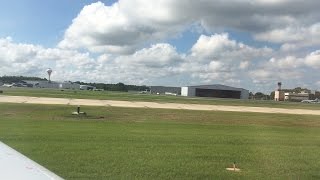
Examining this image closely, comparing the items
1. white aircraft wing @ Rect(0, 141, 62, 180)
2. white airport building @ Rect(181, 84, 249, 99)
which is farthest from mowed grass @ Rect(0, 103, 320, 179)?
white airport building @ Rect(181, 84, 249, 99)

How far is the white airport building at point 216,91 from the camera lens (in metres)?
173

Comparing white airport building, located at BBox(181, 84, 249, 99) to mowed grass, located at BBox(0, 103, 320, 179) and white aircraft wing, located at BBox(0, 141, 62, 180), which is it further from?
white aircraft wing, located at BBox(0, 141, 62, 180)

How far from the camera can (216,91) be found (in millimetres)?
180250

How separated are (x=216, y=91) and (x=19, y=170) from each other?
→ 578 ft

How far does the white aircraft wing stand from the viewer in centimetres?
491

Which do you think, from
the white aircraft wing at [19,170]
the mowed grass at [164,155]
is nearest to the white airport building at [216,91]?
the mowed grass at [164,155]

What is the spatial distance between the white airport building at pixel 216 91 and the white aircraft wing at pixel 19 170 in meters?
167

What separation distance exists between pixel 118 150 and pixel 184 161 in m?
2.81

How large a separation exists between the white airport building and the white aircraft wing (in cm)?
Answer: 16711

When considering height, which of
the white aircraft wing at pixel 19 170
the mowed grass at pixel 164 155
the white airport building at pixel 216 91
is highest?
the white airport building at pixel 216 91

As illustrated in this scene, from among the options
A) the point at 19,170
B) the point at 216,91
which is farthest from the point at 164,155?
the point at 216,91

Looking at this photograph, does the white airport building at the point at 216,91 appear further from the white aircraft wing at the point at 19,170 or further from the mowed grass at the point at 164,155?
the white aircraft wing at the point at 19,170

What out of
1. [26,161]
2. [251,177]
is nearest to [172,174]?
[251,177]

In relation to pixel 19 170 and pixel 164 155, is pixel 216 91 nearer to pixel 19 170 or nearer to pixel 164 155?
pixel 164 155
